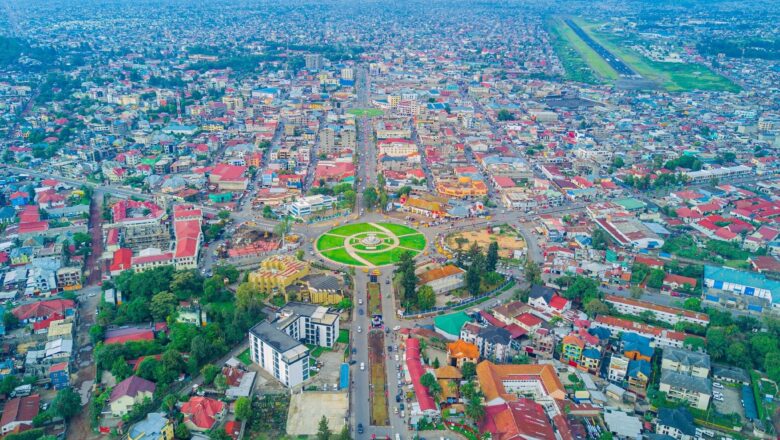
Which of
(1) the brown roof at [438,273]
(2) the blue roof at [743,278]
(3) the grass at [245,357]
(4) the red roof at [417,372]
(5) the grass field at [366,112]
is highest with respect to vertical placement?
(5) the grass field at [366,112]

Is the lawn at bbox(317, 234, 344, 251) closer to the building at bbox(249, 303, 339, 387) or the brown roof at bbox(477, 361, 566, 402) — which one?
the building at bbox(249, 303, 339, 387)

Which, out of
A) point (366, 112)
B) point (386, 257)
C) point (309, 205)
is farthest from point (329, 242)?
point (366, 112)

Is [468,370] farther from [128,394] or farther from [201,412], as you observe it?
[128,394]

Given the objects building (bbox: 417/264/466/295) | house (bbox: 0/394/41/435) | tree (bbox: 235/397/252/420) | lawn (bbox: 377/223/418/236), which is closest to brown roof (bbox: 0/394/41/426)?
house (bbox: 0/394/41/435)

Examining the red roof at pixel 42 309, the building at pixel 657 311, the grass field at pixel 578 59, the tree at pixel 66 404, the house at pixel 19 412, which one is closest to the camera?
the house at pixel 19 412

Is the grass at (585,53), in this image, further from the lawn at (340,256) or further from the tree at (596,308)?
the tree at (596,308)

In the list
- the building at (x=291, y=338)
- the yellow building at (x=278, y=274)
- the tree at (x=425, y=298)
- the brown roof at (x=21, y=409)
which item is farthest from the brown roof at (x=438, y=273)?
the brown roof at (x=21, y=409)

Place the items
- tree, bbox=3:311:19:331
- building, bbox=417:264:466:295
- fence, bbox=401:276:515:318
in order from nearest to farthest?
tree, bbox=3:311:19:331
fence, bbox=401:276:515:318
building, bbox=417:264:466:295
